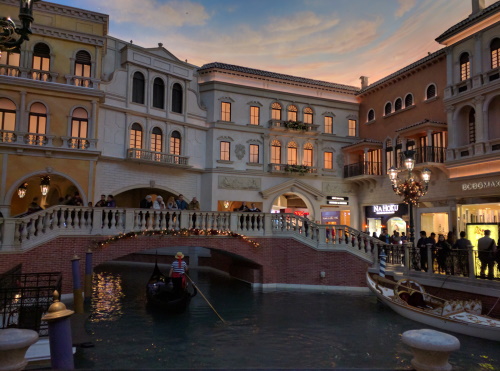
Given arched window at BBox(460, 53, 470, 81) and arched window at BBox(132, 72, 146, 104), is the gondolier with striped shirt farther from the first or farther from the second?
arched window at BBox(460, 53, 470, 81)

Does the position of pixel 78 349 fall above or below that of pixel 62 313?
below

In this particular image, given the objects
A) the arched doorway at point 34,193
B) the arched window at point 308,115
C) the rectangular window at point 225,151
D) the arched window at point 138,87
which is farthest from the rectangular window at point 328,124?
the arched doorway at point 34,193

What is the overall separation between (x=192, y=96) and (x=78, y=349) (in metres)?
17.8

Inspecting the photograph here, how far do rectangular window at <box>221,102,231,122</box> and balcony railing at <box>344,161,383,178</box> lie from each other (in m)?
8.46

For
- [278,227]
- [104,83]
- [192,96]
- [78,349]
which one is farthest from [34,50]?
[78,349]

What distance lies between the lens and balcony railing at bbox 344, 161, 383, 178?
2603 cm

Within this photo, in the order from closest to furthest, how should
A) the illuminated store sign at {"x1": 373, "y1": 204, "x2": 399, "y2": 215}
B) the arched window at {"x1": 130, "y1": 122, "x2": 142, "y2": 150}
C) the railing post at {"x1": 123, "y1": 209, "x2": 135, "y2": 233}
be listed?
1. the railing post at {"x1": 123, "y1": 209, "x2": 135, "y2": 233}
2. the arched window at {"x1": 130, "y1": 122, "x2": 142, "y2": 150}
3. the illuminated store sign at {"x1": 373, "y1": 204, "x2": 399, "y2": 215}

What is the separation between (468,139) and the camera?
20.1 m

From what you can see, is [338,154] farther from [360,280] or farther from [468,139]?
[360,280]

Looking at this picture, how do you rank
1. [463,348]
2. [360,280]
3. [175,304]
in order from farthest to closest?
[360,280] < [175,304] < [463,348]

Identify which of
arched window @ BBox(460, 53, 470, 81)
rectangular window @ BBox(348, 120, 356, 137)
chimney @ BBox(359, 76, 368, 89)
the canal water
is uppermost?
chimney @ BBox(359, 76, 368, 89)

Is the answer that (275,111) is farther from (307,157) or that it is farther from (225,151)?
(225,151)

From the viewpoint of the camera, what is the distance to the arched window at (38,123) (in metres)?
18.1

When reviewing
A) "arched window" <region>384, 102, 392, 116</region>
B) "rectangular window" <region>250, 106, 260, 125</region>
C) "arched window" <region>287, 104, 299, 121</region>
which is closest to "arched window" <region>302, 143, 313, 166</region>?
"arched window" <region>287, 104, 299, 121</region>
